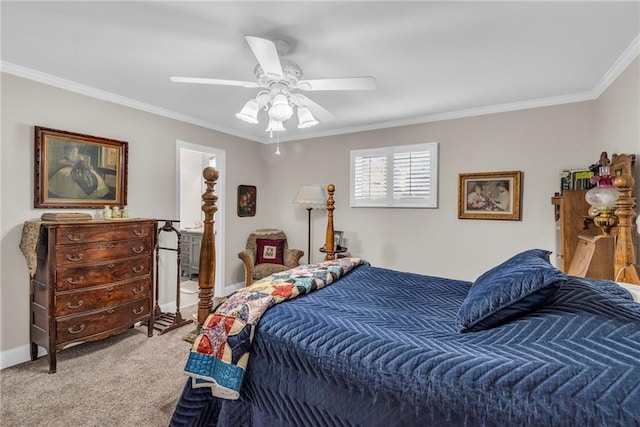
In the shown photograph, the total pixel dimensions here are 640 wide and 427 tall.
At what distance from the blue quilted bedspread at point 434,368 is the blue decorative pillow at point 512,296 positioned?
1.5 inches

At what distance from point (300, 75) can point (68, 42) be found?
1.63 m

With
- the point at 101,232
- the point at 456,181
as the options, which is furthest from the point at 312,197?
the point at 101,232

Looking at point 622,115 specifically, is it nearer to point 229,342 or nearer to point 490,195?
point 490,195

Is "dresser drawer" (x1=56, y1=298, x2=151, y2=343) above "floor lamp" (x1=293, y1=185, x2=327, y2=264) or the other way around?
the other way around

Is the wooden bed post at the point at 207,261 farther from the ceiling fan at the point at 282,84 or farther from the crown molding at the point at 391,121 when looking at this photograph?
the crown molding at the point at 391,121

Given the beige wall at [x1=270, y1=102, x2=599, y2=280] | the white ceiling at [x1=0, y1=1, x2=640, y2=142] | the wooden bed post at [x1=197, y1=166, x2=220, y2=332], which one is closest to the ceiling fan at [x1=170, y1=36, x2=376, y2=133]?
the white ceiling at [x1=0, y1=1, x2=640, y2=142]

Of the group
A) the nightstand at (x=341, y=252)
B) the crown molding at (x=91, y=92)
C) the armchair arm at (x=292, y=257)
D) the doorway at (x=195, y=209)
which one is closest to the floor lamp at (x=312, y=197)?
the nightstand at (x=341, y=252)

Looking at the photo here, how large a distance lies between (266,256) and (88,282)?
227cm

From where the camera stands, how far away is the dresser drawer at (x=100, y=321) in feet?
8.22

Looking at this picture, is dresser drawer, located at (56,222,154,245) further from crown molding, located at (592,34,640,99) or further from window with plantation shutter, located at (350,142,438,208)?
crown molding, located at (592,34,640,99)

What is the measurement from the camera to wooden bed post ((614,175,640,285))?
1.70 meters

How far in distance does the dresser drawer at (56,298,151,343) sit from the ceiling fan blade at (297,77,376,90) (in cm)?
257

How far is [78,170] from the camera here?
2.98 meters

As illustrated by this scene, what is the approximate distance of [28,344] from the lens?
8.87 ft
